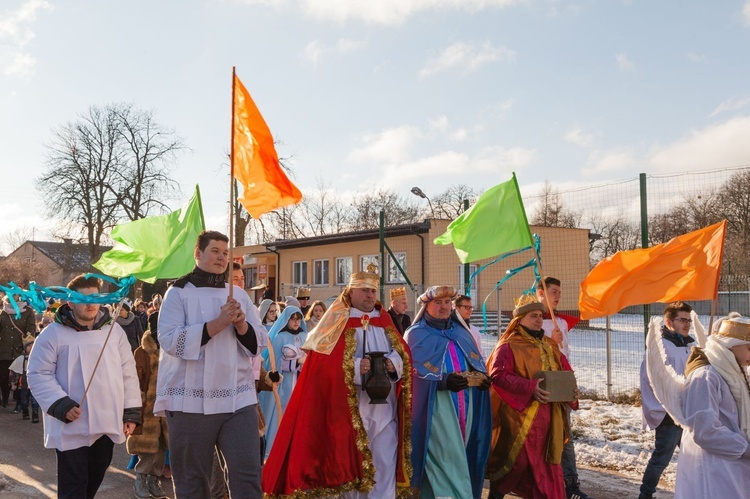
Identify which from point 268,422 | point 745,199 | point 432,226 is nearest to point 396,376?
point 268,422

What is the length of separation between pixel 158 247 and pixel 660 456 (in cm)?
491

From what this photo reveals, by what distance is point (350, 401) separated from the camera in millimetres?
5996

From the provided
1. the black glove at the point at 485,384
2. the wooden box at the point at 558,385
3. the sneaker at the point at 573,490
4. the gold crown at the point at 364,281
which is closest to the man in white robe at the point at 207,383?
the gold crown at the point at 364,281

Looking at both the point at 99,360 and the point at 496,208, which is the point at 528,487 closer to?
the point at 496,208

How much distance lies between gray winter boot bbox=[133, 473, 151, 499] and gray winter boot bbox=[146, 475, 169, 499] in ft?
0.12

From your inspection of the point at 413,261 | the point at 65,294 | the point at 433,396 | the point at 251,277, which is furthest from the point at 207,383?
the point at 251,277

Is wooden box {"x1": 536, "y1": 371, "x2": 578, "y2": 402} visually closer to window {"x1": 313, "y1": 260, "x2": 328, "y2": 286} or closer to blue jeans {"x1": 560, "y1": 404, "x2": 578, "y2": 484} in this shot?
blue jeans {"x1": 560, "y1": 404, "x2": 578, "y2": 484}

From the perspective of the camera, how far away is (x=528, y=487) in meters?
6.28

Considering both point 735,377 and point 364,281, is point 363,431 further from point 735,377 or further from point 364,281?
point 735,377

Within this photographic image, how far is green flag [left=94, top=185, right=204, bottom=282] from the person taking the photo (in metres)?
6.86

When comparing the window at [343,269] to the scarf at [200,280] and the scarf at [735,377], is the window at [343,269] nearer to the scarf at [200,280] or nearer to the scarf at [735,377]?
the scarf at [200,280]

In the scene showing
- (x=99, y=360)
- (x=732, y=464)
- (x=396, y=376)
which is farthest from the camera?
(x=396, y=376)

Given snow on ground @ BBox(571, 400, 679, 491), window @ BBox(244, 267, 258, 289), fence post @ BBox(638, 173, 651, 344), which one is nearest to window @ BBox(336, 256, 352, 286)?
window @ BBox(244, 267, 258, 289)

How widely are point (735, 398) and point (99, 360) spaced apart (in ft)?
13.6
